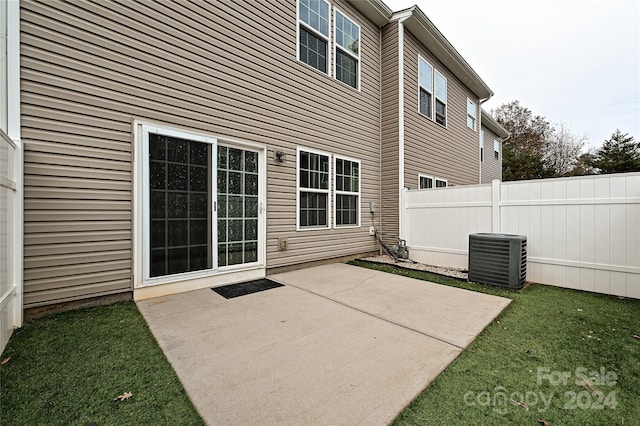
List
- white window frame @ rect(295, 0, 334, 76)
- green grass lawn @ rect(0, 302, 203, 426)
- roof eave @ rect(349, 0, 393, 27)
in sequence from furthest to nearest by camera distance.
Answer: roof eave @ rect(349, 0, 393, 27) → white window frame @ rect(295, 0, 334, 76) → green grass lawn @ rect(0, 302, 203, 426)

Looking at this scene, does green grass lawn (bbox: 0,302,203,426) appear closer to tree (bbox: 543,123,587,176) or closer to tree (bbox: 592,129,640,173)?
tree (bbox: 543,123,587,176)

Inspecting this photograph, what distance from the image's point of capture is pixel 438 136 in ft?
26.7

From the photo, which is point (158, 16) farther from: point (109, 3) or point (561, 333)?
point (561, 333)

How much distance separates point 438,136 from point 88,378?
29.1 feet

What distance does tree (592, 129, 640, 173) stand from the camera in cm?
1816

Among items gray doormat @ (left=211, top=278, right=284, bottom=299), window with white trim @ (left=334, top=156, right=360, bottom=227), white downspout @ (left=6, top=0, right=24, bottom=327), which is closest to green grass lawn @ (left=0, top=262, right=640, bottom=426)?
white downspout @ (left=6, top=0, right=24, bottom=327)

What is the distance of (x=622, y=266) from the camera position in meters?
3.71

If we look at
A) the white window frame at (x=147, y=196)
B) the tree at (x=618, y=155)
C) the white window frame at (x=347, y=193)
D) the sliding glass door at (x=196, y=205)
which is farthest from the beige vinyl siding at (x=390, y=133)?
the tree at (x=618, y=155)

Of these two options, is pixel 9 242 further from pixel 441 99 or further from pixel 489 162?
pixel 489 162

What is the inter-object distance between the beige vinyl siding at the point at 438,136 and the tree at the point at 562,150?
15890 millimetres

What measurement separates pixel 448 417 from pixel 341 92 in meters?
5.87

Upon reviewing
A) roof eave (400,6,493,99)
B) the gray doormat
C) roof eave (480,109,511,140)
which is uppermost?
roof eave (400,6,493,99)

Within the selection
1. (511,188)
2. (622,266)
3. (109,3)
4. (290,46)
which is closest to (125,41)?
(109,3)

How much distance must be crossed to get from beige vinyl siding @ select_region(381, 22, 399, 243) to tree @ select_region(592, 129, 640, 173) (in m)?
21.8
